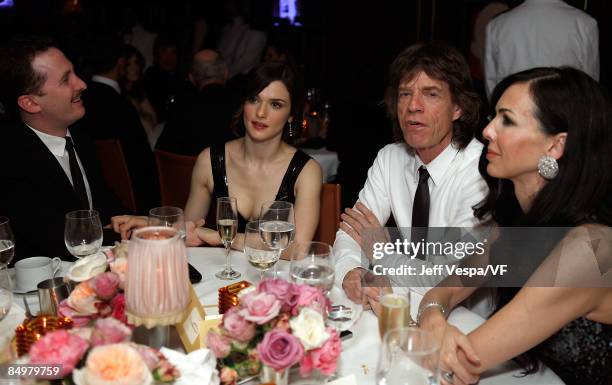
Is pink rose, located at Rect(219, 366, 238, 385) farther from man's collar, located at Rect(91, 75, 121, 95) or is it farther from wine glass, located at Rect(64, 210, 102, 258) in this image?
man's collar, located at Rect(91, 75, 121, 95)

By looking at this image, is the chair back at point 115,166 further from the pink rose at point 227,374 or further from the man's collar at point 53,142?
the pink rose at point 227,374

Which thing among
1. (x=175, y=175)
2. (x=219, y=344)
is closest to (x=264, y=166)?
(x=175, y=175)

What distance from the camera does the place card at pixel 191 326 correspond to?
1.37m

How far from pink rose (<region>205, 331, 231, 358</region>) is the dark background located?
3665 millimetres

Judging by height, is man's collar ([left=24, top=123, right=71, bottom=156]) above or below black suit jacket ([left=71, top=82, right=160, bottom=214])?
above

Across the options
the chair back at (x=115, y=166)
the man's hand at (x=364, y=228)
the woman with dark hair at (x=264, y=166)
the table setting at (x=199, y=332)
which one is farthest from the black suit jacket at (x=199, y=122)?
the table setting at (x=199, y=332)

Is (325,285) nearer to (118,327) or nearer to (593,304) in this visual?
(118,327)

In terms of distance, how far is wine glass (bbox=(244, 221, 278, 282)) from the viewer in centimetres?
179

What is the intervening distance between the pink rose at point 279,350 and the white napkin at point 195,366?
13 centimetres

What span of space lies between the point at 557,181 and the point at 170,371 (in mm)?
1235

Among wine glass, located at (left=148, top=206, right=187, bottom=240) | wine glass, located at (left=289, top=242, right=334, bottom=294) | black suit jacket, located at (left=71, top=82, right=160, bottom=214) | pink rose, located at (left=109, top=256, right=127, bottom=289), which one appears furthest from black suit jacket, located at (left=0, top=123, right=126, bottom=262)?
black suit jacket, located at (left=71, top=82, right=160, bottom=214)

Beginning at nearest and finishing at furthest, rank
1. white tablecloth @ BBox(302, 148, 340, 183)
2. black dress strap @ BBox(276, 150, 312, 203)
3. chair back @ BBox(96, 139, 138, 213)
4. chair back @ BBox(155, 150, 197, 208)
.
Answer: black dress strap @ BBox(276, 150, 312, 203) → chair back @ BBox(155, 150, 197, 208) → chair back @ BBox(96, 139, 138, 213) → white tablecloth @ BBox(302, 148, 340, 183)

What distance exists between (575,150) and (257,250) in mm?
972

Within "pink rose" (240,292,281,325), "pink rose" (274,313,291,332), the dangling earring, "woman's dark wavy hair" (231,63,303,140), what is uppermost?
"woman's dark wavy hair" (231,63,303,140)
